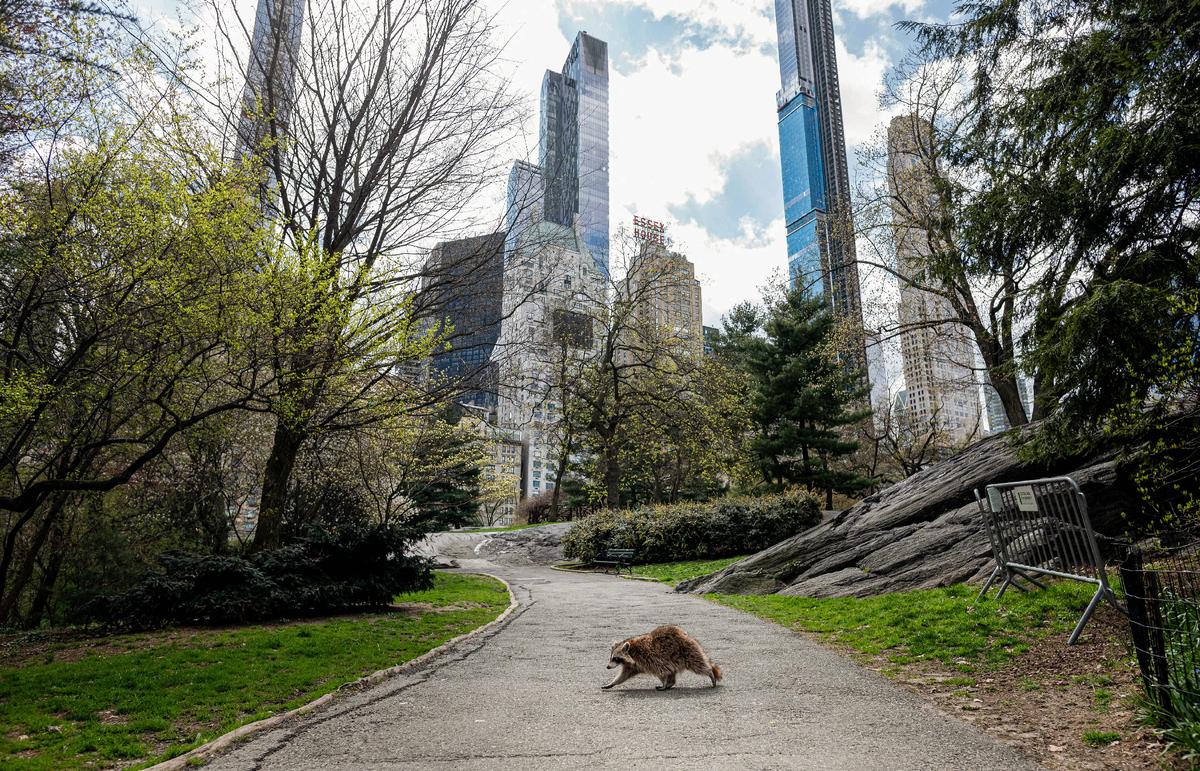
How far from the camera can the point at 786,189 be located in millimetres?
67500

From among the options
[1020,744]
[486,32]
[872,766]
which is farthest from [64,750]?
[486,32]

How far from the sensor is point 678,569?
1752cm

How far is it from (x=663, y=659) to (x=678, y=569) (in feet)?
41.8

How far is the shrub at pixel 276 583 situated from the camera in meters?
9.04

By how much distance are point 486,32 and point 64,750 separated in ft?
47.0

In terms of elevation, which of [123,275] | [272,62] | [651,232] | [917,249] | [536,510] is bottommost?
[536,510]

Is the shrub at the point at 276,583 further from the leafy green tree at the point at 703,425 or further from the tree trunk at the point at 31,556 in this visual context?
the leafy green tree at the point at 703,425

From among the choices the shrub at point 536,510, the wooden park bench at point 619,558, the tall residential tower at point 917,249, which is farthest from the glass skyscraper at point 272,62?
the shrub at point 536,510

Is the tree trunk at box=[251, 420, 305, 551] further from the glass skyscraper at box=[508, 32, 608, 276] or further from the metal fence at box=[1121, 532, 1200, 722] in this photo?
the metal fence at box=[1121, 532, 1200, 722]

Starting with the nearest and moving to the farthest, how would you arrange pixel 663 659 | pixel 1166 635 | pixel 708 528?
pixel 1166 635 < pixel 663 659 < pixel 708 528

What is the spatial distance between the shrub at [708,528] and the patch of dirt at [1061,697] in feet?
41.3

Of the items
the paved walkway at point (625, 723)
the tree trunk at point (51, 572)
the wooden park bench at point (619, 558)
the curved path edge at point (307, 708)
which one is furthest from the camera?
the wooden park bench at point (619, 558)

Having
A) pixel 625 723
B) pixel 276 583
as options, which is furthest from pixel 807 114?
pixel 625 723

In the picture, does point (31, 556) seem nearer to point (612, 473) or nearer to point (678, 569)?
point (678, 569)
